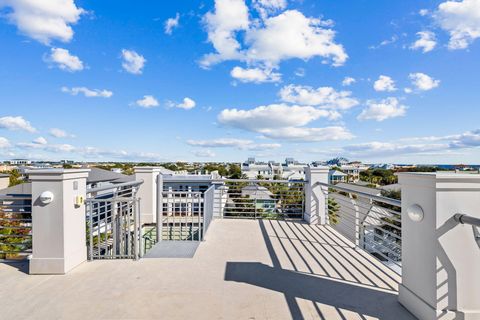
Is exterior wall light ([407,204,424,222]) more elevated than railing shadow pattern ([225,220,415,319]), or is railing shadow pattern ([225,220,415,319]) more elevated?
exterior wall light ([407,204,424,222])

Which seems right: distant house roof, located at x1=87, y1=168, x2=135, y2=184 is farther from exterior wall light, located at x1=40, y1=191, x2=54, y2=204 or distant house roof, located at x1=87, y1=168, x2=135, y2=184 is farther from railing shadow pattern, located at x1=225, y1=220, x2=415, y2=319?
railing shadow pattern, located at x1=225, y1=220, x2=415, y2=319

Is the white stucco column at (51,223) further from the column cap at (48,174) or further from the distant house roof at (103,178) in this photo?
the distant house roof at (103,178)

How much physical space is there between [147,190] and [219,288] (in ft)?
10.5

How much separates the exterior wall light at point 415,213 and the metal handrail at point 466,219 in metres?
0.18

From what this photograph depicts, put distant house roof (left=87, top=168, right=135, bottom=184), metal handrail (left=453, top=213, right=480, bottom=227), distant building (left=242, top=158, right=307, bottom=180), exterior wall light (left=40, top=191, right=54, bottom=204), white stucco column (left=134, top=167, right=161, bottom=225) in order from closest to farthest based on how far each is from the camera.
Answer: metal handrail (left=453, top=213, right=480, bottom=227), exterior wall light (left=40, top=191, right=54, bottom=204), white stucco column (left=134, top=167, right=161, bottom=225), distant house roof (left=87, top=168, right=135, bottom=184), distant building (left=242, top=158, right=307, bottom=180)

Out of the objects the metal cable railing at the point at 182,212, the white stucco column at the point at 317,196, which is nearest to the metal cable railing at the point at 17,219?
the metal cable railing at the point at 182,212

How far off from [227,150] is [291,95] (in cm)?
1500

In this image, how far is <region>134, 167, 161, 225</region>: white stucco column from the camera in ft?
16.1

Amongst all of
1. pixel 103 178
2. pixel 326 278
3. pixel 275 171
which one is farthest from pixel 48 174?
pixel 275 171

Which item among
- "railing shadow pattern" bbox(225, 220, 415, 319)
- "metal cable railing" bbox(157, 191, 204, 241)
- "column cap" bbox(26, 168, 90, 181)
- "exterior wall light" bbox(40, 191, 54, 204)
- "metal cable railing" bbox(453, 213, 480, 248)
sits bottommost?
"railing shadow pattern" bbox(225, 220, 415, 319)

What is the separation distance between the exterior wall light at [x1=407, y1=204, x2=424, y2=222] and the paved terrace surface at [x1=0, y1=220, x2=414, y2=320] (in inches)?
31.0

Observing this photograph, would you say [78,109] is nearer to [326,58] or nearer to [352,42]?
[326,58]

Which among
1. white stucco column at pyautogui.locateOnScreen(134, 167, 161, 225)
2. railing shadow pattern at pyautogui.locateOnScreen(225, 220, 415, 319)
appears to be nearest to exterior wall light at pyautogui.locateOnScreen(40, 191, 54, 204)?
railing shadow pattern at pyautogui.locateOnScreen(225, 220, 415, 319)

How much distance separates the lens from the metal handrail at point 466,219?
4.80 ft
